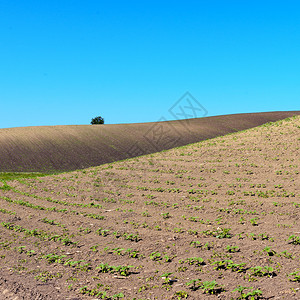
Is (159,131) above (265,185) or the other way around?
above

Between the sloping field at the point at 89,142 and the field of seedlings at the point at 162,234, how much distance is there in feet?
60.9

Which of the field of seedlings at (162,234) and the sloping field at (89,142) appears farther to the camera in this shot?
the sloping field at (89,142)

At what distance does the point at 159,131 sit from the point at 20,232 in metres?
50.4

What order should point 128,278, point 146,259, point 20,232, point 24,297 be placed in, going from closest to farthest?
point 24,297
point 128,278
point 146,259
point 20,232

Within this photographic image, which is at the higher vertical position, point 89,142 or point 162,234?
point 89,142

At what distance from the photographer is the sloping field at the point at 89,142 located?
3916cm

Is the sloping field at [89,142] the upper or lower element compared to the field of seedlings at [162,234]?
upper

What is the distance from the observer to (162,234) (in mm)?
10141

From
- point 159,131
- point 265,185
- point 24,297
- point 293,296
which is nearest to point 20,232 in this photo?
point 24,297

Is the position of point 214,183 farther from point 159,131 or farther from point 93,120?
point 93,120

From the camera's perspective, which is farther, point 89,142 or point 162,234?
point 89,142

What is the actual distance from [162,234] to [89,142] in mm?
40842

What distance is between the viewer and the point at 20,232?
11594 millimetres

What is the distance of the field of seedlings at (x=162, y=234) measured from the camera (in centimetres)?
671
